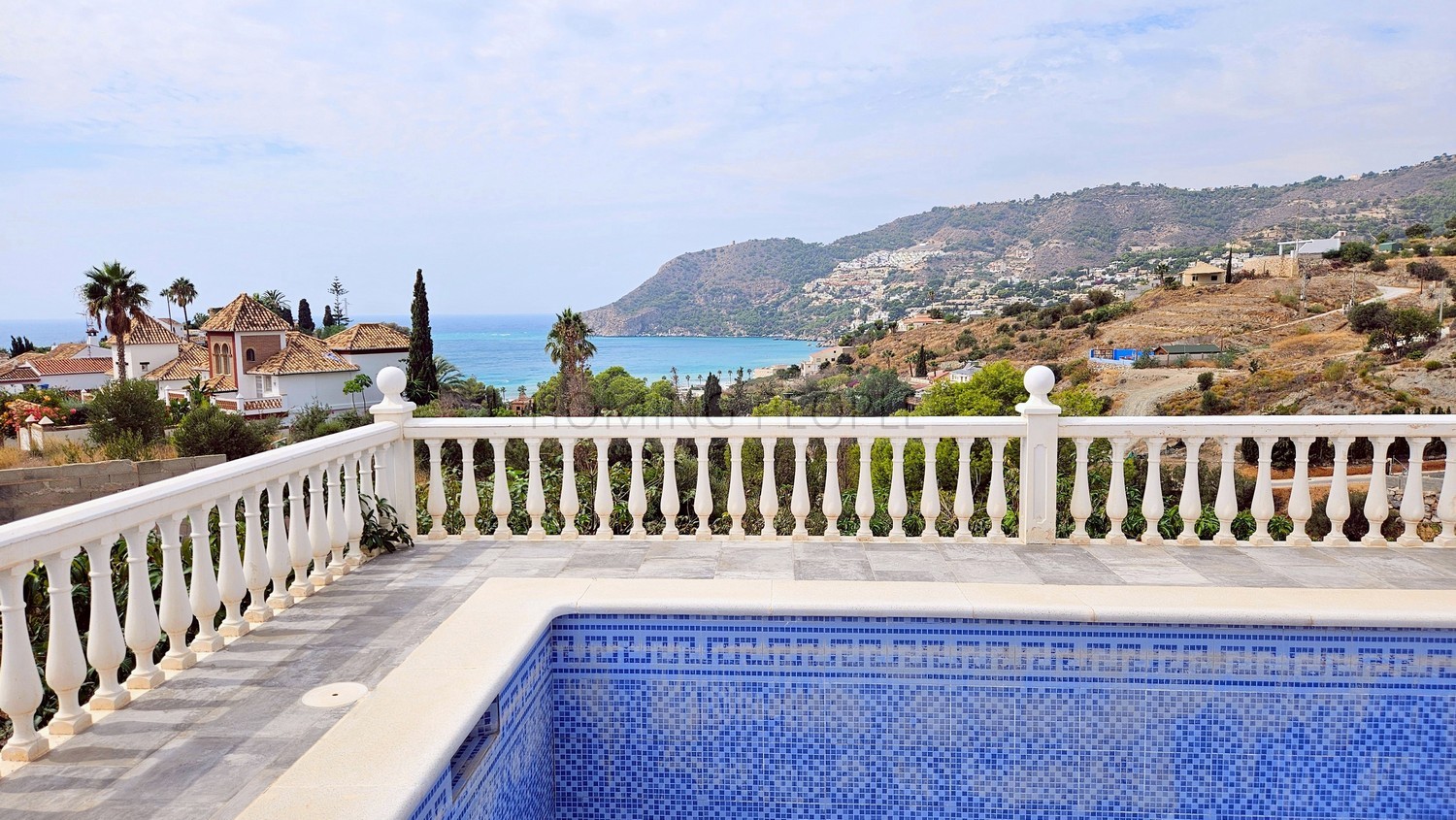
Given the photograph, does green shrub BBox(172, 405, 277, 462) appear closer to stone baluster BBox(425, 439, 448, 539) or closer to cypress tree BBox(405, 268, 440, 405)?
cypress tree BBox(405, 268, 440, 405)

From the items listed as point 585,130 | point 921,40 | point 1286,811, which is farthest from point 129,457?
point 1286,811

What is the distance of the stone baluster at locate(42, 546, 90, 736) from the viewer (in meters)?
2.39

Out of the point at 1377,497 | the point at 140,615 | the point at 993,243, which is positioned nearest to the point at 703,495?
the point at 140,615

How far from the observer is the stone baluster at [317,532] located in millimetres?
3834

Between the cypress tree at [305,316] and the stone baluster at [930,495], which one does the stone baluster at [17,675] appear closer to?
the stone baluster at [930,495]

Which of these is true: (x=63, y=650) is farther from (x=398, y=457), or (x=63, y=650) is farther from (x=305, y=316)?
(x=305, y=316)

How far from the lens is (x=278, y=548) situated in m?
3.53

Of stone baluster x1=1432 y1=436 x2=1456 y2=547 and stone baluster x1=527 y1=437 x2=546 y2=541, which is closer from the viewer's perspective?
stone baluster x1=1432 y1=436 x2=1456 y2=547

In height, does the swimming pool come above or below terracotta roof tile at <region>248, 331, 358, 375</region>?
below

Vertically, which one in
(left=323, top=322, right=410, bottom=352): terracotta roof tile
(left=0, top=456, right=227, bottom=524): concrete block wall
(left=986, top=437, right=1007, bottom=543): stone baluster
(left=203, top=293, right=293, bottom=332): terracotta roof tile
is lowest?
(left=0, top=456, right=227, bottom=524): concrete block wall

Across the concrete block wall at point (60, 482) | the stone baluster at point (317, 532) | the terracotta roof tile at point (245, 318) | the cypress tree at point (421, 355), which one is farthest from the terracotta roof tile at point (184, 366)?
the stone baluster at point (317, 532)

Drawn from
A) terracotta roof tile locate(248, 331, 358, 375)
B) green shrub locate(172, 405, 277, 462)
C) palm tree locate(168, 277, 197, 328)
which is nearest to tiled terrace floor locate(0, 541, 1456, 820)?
green shrub locate(172, 405, 277, 462)

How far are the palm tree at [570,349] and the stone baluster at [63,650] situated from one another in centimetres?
3415

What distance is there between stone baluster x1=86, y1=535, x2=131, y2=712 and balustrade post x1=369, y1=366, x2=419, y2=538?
6.83 ft
